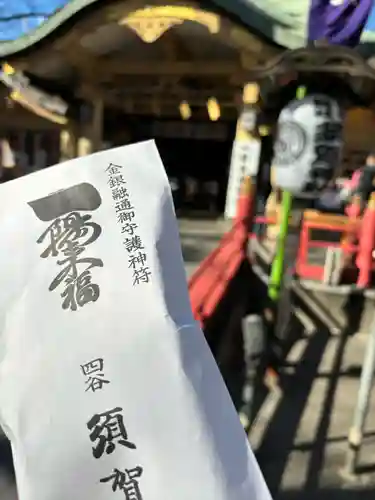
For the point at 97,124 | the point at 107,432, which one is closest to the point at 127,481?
the point at 107,432

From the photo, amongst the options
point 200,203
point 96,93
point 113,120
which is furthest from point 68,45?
point 200,203

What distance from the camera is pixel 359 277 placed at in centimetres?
749

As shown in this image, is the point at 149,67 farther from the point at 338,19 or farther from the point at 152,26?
the point at 338,19

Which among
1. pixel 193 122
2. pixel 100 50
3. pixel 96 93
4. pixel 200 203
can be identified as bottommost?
pixel 200 203

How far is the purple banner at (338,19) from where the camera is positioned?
6777 mm

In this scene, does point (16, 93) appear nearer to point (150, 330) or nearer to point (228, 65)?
point (228, 65)

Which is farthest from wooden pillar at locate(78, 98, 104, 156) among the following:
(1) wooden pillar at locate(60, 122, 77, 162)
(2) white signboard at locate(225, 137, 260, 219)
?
(2) white signboard at locate(225, 137, 260, 219)

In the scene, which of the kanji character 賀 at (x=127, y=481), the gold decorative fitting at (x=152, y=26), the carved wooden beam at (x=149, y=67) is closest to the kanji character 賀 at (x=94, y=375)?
the kanji character 賀 at (x=127, y=481)

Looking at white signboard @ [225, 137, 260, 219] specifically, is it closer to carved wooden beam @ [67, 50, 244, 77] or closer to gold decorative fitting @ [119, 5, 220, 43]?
carved wooden beam @ [67, 50, 244, 77]

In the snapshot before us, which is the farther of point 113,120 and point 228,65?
point 113,120

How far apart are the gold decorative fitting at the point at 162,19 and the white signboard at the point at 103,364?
7.50 m

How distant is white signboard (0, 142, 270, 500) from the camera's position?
1096 millimetres

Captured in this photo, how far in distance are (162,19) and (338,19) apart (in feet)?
8.69

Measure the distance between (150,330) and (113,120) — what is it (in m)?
12.1
